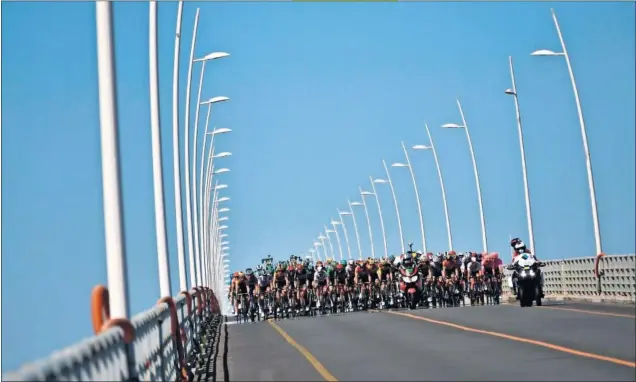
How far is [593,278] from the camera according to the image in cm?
4328

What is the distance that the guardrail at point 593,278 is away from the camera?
128 ft

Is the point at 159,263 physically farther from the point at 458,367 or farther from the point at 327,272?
the point at 327,272

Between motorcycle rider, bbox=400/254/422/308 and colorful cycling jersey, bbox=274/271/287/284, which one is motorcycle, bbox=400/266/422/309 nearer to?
motorcycle rider, bbox=400/254/422/308

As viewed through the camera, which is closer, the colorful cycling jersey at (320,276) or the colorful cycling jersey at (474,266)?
the colorful cycling jersey at (474,266)

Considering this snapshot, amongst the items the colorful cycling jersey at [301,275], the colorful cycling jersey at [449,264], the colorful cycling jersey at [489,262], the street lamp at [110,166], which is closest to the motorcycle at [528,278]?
the colorful cycling jersey at [489,262]

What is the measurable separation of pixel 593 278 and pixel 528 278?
2856 mm

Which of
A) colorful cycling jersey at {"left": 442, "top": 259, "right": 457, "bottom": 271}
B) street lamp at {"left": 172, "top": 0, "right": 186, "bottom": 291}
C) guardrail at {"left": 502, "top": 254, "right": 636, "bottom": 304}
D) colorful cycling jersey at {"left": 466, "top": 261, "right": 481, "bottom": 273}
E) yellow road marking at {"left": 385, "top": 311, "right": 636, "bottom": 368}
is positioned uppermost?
street lamp at {"left": 172, "top": 0, "right": 186, "bottom": 291}

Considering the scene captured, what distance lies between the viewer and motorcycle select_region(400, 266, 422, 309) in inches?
2010

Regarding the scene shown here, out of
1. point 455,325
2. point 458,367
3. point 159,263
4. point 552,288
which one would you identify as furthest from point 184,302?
point 552,288

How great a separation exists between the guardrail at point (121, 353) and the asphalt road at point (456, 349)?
154 centimetres

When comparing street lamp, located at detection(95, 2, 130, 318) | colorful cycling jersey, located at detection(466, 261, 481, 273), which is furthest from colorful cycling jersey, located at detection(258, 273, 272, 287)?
street lamp, located at detection(95, 2, 130, 318)

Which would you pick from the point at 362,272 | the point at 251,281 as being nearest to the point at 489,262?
the point at 362,272

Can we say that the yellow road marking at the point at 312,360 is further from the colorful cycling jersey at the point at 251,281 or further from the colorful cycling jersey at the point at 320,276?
the colorful cycling jersey at the point at 251,281

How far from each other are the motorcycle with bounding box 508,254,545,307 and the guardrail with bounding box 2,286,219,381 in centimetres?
1967
